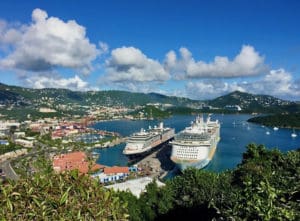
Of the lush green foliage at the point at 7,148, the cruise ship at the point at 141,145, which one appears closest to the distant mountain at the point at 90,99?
the cruise ship at the point at 141,145

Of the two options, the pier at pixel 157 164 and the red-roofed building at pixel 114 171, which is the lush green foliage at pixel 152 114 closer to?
the pier at pixel 157 164

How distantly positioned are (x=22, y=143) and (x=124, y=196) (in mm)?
40720

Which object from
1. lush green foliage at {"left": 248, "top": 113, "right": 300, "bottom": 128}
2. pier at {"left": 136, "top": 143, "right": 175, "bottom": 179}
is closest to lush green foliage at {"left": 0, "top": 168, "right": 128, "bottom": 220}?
pier at {"left": 136, "top": 143, "right": 175, "bottom": 179}

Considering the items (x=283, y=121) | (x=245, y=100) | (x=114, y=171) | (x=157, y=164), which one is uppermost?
(x=245, y=100)

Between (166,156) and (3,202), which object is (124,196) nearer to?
(3,202)

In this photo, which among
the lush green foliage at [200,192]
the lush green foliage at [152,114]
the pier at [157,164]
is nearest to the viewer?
the lush green foliage at [200,192]

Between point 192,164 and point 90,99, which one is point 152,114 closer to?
point 192,164

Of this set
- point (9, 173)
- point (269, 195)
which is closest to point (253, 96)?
point (9, 173)

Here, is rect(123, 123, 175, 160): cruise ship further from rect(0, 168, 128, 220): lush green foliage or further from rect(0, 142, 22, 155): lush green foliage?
rect(0, 168, 128, 220): lush green foliage

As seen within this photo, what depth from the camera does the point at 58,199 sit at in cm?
320

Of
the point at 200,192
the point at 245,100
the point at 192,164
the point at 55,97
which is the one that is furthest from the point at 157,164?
the point at 245,100

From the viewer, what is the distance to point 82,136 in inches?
2442

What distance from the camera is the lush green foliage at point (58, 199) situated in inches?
120

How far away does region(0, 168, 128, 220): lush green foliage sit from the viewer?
3041mm
